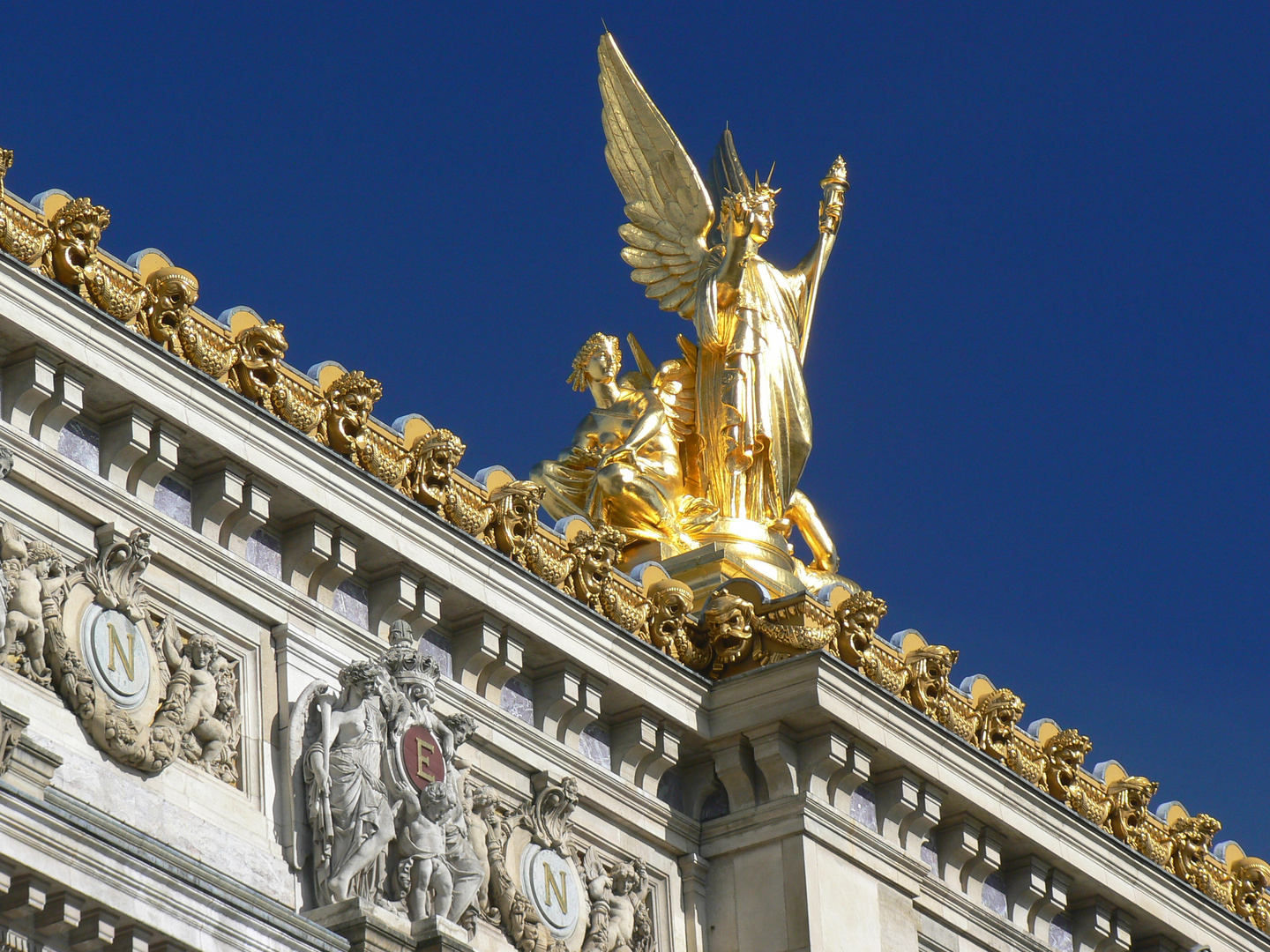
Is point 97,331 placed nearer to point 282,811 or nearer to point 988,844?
point 282,811

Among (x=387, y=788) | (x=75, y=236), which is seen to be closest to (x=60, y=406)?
(x=75, y=236)

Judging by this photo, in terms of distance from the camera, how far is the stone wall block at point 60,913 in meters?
14.3

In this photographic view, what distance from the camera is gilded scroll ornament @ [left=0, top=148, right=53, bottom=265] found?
52.5ft

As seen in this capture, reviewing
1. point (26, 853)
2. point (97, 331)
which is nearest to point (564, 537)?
point (97, 331)

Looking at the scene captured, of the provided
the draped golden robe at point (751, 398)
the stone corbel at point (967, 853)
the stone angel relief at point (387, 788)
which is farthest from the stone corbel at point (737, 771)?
the draped golden robe at point (751, 398)

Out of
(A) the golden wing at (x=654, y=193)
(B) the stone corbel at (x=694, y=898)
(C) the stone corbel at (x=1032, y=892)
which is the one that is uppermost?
(A) the golden wing at (x=654, y=193)

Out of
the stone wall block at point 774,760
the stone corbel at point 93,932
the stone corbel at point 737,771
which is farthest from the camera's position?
the stone corbel at point 737,771

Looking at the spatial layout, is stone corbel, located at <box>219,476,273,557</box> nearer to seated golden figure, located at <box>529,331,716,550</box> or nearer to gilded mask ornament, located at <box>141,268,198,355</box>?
gilded mask ornament, located at <box>141,268,198,355</box>

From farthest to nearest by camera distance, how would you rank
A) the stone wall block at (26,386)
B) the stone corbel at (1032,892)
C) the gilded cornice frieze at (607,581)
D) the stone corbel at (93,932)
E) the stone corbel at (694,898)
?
1. the stone corbel at (1032,892)
2. the stone corbel at (694,898)
3. the gilded cornice frieze at (607,581)
4. the stone wall block at (26,386)
5. the stone corbel at (93,932)

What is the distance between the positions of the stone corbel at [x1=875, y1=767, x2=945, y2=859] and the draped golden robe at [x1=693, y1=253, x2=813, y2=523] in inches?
105

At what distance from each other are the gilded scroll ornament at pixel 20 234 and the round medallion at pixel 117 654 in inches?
70.7

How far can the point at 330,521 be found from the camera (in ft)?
56.6

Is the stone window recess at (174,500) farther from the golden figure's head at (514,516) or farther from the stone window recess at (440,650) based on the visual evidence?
the golden figure's head at (514,516)

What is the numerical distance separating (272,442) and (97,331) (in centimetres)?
124
